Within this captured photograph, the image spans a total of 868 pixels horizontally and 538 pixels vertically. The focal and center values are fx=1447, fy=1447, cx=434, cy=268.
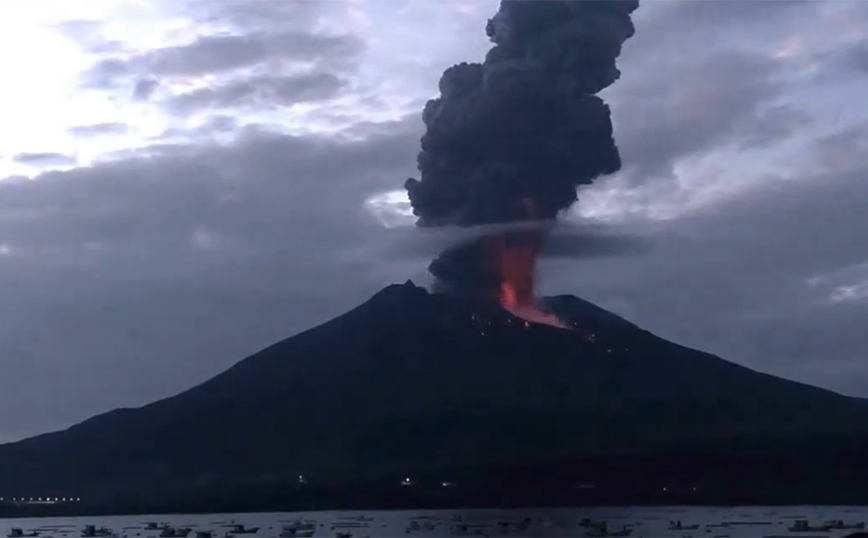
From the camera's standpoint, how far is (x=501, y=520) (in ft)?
395

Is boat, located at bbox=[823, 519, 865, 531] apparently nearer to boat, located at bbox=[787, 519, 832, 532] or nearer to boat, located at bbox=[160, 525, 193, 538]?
boat, located at bbox=[787, 519, 832, 532]

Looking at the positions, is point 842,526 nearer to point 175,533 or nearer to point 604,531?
point 604,531

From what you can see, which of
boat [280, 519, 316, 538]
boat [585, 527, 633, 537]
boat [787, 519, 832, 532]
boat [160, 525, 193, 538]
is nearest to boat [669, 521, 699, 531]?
boat [585, 527, 633, 537]

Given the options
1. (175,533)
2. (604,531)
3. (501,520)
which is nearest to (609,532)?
(604,531)

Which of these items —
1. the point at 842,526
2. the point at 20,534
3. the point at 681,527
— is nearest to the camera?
the point at 842,526

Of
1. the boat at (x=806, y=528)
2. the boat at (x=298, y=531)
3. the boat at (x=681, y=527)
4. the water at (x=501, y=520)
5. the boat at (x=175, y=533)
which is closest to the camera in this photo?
the boat at (x=806, y=528)

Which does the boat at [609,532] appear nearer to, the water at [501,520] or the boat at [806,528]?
the water at [501,520]

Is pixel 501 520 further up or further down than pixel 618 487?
further down

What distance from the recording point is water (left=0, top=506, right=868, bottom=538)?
337 feet

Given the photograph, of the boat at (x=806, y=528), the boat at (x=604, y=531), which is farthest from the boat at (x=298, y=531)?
the boat at (x=806, y=528)

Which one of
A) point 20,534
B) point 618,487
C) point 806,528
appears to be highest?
point 618,487

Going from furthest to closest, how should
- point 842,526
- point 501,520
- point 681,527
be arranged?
point 501,520
point 681,527
point 842,526

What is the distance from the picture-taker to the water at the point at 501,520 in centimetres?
10281

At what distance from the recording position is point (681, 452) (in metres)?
156
